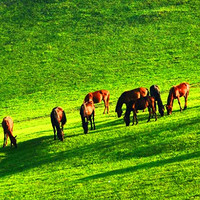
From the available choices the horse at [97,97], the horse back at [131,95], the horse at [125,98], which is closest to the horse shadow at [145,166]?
the horse at [125,98]

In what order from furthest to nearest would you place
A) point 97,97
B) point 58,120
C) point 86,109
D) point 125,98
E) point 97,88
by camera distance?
point 97,88, point 97,97, point 125,98, point 86,109, point 58,120

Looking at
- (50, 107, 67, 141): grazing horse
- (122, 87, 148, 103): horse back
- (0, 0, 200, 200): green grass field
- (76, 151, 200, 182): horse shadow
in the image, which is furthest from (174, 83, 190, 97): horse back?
(76, 151, 200, 182): horse shadow

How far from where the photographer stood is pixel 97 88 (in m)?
51.0

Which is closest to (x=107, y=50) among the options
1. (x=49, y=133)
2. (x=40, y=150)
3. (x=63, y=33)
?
(x=63, y=33)

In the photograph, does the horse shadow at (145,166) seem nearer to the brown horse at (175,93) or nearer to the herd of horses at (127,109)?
the herd of horses at (127,109)

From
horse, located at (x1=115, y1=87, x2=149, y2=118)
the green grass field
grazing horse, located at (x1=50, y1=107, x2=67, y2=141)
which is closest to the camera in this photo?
the green grass field

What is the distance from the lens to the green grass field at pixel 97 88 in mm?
18516

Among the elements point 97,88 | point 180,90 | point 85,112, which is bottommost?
point 85,112

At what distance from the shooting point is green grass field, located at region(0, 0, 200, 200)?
18516 mm

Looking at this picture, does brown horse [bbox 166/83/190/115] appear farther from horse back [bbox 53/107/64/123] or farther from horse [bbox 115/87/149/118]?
horse back [bbox 53/107/64/123]

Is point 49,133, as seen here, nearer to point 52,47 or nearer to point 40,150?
point 40,150

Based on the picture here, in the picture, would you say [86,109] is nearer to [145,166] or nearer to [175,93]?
[175,93]

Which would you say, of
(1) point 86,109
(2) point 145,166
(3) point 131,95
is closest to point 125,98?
(3) point 131,95

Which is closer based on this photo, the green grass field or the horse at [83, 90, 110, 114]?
the green grass field
